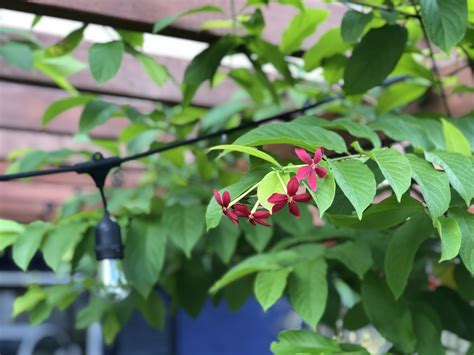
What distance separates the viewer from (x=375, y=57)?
1.01 metres

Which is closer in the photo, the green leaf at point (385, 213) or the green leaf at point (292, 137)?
the green leaf at point (292, 137)

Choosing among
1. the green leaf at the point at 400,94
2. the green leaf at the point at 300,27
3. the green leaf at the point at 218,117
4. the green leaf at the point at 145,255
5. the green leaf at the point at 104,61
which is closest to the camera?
the green leaf at the point at 104,61

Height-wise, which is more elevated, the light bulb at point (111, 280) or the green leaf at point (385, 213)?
the green leaf at point (385, 213)

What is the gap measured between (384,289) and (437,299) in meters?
0.18

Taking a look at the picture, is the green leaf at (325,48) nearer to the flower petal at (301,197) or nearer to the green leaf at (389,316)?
the green leaf at (389,316)

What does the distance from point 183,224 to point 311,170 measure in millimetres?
631

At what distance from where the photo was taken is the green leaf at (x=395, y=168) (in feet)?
2.06

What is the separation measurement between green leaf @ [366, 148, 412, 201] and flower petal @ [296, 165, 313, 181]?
77mm

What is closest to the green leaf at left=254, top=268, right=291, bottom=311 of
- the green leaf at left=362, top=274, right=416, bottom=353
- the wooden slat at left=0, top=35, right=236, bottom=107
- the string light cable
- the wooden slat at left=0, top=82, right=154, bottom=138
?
the green leaf at left=362, top=274, right=416, bottom=353

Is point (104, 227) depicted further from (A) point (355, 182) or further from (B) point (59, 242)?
(A) point (355, 182)

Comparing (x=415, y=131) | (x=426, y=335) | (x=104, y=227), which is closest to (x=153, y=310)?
(x=104, y=227)

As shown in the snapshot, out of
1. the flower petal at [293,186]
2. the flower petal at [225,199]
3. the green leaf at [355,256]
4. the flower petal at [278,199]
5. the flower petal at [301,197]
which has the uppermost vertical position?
the flower petal at [293,186]

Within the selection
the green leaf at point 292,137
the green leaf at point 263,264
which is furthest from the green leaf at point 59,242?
the green leaf at point 292,137

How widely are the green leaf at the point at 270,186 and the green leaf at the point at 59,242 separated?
Answer: 2.09 feet
